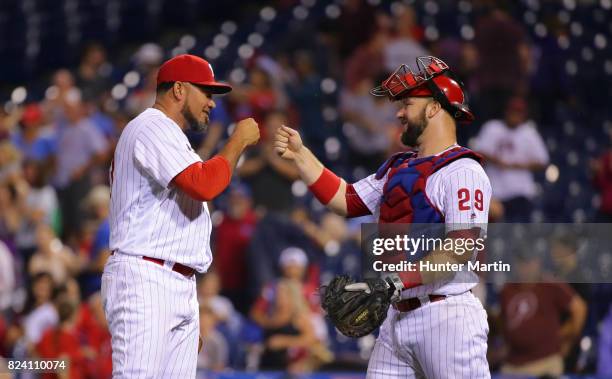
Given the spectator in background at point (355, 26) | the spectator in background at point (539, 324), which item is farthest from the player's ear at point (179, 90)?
the spectator in background at point (355, 26)

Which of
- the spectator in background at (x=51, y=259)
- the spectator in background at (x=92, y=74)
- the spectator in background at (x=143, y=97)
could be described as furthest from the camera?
the spectator in background at (x=92, y=74)

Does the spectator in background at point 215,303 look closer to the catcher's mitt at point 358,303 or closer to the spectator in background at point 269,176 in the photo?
the spectator in background at point 269,176

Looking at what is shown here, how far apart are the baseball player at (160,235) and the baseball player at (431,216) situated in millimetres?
610

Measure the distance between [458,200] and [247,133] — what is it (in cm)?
86

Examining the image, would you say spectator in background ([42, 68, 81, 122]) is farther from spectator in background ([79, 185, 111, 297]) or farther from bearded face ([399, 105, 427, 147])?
bearded face ([399, 105, 427, 147])

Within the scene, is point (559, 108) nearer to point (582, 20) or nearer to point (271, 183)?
point (582, 20)

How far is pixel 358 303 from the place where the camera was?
4.05m

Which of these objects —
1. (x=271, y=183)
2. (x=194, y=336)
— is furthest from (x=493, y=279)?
(x=194, y=336)

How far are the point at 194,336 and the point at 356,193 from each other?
91 cm

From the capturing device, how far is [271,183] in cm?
839

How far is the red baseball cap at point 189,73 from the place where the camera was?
14.1 feet

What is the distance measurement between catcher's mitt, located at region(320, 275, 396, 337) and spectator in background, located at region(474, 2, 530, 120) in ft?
16.3

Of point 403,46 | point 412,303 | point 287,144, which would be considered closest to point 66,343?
point 287,144

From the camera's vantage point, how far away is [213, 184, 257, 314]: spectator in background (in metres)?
8.07
